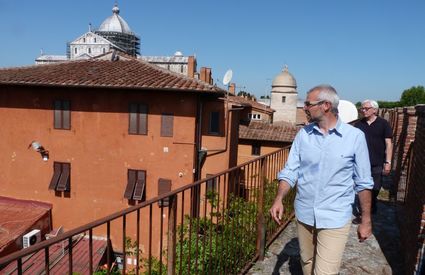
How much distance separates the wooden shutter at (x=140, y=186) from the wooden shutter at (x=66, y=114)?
12.7ft

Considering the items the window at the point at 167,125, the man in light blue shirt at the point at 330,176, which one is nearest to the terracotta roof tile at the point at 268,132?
the window at the point at 167,125

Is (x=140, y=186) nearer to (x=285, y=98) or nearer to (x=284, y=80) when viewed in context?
(x=285, y=98)

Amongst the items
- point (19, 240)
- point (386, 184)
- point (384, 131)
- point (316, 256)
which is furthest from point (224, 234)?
point (19, 240)

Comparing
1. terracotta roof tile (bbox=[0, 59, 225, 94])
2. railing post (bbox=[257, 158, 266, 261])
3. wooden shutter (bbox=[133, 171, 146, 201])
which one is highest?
terracotta roof tile (bbox=[0, 59, 225, 94])

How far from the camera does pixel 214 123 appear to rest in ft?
50.7

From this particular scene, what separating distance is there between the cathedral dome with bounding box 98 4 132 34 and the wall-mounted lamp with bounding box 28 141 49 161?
5346 centimetres

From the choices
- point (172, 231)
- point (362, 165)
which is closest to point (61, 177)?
point (172, 231)

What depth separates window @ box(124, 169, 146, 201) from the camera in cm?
1420

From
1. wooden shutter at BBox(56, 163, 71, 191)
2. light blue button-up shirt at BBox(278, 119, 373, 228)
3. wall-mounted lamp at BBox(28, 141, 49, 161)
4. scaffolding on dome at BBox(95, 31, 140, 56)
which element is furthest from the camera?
scaffolding on dome at BBox(95, 31, 140, 56)

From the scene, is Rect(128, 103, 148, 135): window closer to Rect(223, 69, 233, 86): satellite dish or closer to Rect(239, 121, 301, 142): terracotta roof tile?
Rect(223, 69, 233, 86): satellite dish

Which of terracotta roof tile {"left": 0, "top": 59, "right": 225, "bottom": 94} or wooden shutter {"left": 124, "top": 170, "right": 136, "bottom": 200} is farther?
wooden shutter {"left": 124, "top": 170, "right": 136, "bottom": 200}

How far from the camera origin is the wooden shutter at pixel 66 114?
14.9 m

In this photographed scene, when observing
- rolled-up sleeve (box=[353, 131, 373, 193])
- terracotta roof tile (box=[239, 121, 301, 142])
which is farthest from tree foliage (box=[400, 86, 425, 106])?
rolled-up sleeve (box=[353, 131, 373, 193])

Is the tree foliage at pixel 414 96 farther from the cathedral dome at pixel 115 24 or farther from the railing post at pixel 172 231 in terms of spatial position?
the railing post at pixel 172 231
